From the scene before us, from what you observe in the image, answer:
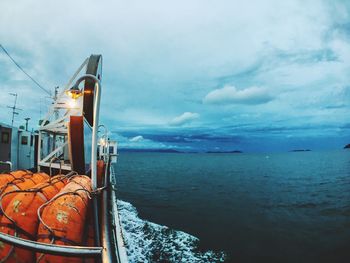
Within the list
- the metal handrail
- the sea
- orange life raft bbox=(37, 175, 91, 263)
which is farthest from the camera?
the sea

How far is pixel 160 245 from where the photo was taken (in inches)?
519

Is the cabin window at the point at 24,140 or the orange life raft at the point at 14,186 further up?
the cabin window at the point at 24,140

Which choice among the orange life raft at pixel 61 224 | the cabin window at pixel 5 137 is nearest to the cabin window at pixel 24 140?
the cabin window at pixel 5 137

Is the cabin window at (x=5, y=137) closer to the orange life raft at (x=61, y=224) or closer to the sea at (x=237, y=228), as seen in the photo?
the sea at (x=237, y=228)

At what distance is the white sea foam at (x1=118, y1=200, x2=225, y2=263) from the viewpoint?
463 inches

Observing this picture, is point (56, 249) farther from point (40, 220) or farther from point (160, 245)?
point (160, 245)

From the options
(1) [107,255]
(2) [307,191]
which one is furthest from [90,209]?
(2) [307,191]

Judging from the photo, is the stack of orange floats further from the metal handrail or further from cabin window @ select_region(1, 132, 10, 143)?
cabin window @ select_region(1, 132, 10, 143)

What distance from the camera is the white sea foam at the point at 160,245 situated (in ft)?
38.5

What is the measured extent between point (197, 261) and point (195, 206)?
11185mm

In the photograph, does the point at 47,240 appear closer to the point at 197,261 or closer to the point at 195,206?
the point at 197,261

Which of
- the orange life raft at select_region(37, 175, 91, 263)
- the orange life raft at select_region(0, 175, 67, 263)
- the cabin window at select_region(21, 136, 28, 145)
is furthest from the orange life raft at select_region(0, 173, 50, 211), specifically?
the cabin window at select_region(21, 136, 28, 145)

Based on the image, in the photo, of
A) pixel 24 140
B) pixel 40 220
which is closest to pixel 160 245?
pixel 40 220

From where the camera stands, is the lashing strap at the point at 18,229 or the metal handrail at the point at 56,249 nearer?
the metal handrail at the point at 56,249
